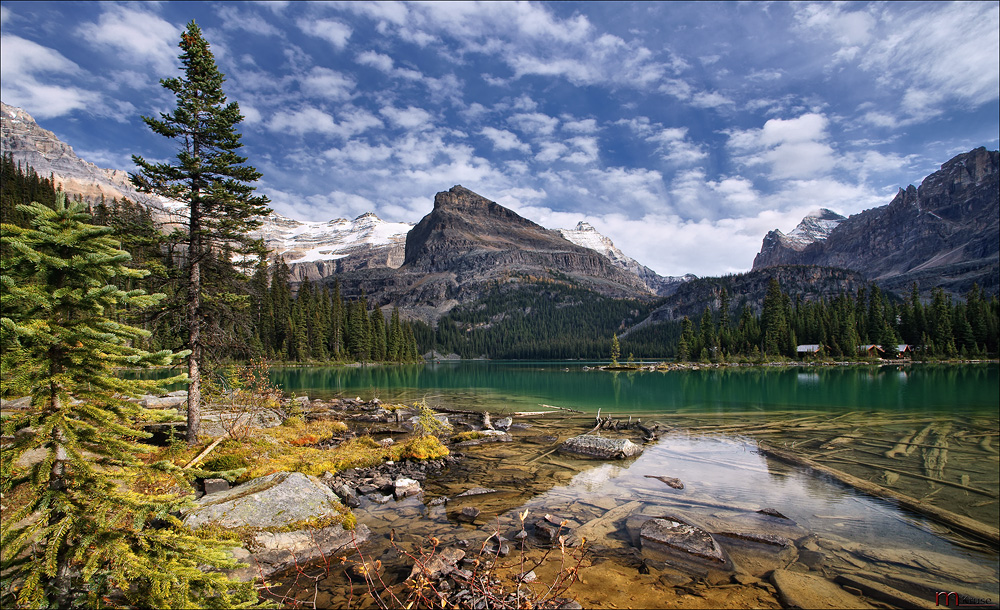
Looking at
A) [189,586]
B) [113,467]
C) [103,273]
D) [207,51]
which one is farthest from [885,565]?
[207,51]

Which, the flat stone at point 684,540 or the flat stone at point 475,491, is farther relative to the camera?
the flat stone at point 475,491

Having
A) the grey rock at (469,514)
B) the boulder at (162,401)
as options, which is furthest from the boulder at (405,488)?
the boulder at (162,401)

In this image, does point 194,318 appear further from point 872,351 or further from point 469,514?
point 872,351

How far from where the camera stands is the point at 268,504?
10297mm

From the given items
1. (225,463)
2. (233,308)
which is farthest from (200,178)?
(225,463)

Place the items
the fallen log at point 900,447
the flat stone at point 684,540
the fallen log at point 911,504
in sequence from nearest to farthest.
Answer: the flat stone at point 684,540 < the fallen log at point 911,504 < the fallen log at point 900,447

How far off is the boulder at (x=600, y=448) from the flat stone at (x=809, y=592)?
10141mm

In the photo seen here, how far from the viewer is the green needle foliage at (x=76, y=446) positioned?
3691 mm

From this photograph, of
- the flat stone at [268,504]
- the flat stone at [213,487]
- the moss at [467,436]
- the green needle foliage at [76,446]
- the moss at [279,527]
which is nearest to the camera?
the green needle foliage at [76,446]

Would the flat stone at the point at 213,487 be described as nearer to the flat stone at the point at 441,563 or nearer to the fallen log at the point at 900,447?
the flat stone at the point at 441,563

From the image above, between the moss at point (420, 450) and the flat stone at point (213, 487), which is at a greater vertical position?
the flat stone at point (213, 487)

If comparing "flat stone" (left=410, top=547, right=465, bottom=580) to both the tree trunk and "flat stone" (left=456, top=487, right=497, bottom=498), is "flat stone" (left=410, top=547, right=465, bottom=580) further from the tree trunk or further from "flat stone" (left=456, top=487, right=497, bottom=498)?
the tree trunk

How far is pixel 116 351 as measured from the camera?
4195mm

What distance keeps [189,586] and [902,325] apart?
159 m
